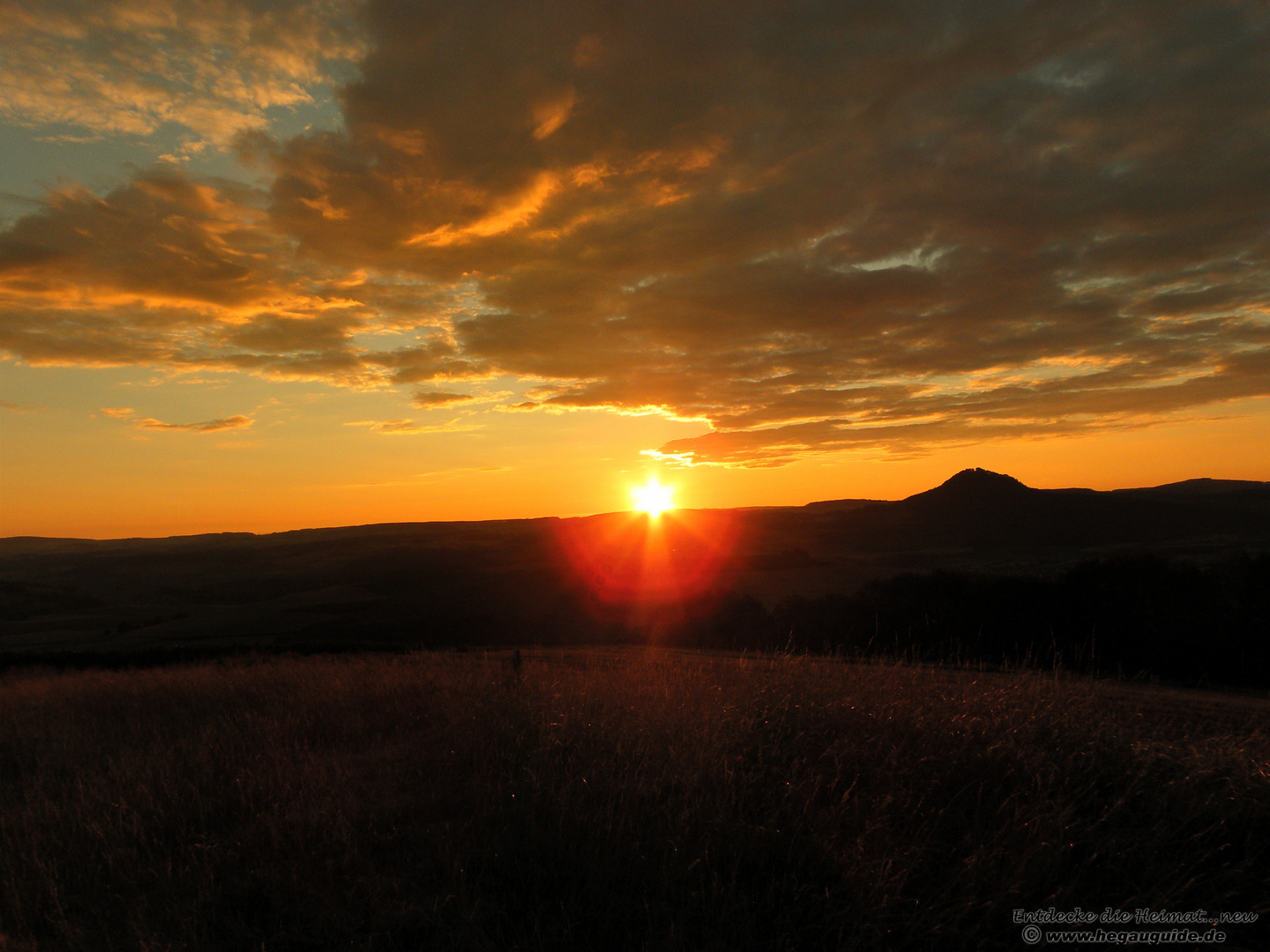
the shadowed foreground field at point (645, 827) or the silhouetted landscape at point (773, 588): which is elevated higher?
the shadowed foreground field at point (645, 827)

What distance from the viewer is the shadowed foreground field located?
418cm

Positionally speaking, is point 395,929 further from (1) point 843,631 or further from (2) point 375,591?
(2) point 375,591

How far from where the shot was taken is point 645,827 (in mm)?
4914

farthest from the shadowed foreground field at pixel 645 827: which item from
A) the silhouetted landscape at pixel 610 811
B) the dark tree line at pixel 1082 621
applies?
the dark tree line at pixel 1082 621

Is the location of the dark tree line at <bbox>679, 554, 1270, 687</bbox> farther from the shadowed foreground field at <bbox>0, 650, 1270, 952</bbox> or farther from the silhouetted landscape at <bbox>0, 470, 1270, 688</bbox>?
the shadowed foreground field at <bbox>0, 650, 1270, 952</bbox>

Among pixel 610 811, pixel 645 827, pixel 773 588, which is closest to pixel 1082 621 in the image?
pixel 773 588

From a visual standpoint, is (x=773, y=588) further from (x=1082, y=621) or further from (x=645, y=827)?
(x=645, y=827)

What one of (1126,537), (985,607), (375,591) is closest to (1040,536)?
(1126,537)

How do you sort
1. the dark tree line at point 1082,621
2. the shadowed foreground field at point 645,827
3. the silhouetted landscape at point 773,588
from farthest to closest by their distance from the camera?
the silhouetted landscape at point 773,588 < the dark tree line at point 1082,621 < the shadowed foreground field at point 645,827

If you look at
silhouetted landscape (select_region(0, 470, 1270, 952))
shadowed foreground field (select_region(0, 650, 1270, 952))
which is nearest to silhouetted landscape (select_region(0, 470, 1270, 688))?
silhouetted landscape (select_region(0, 470, 1270, 952))

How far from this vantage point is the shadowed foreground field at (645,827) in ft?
13.7

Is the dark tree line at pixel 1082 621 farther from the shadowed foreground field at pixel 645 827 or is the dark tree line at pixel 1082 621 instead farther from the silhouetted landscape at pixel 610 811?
the shadowed foreground field at pixel 645 827

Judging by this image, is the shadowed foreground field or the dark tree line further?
the dark tree line

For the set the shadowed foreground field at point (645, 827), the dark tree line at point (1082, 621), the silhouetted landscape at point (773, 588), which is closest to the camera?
the shadowed foreground field at point (645, 827)
